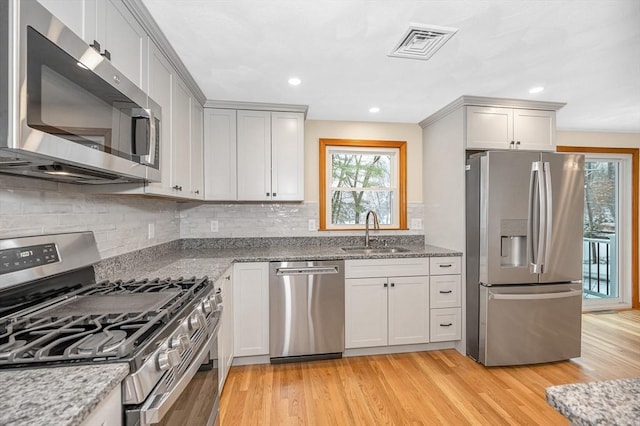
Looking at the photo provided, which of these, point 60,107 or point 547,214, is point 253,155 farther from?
point 547,214

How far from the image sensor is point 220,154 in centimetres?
287

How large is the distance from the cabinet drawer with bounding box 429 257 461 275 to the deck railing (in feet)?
8.11

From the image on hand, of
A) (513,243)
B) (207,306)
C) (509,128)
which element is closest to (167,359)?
(207,306)

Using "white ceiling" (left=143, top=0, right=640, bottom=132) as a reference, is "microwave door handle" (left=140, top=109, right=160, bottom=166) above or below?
below

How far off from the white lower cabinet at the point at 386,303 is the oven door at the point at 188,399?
1361mm

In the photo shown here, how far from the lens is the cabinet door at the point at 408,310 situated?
2.77 m

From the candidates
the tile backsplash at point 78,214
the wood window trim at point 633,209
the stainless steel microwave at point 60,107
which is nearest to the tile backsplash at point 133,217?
the tile backsplash at point 78,214

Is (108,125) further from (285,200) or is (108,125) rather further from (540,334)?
(540,334)

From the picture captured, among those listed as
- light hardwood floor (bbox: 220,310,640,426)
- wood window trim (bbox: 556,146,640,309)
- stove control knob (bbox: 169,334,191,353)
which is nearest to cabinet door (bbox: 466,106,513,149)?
wood window trim (bbox: 556,146,640,309)

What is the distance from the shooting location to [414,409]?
6.64 ft

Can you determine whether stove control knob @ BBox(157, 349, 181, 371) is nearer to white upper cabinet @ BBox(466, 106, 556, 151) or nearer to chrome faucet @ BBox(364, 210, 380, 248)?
chrome faucet @ BBox(364, 210, 380, 248)

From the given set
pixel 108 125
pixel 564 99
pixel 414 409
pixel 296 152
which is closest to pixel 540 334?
pixel 414 409

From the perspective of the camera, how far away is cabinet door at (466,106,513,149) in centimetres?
277

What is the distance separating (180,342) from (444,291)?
2.43m
